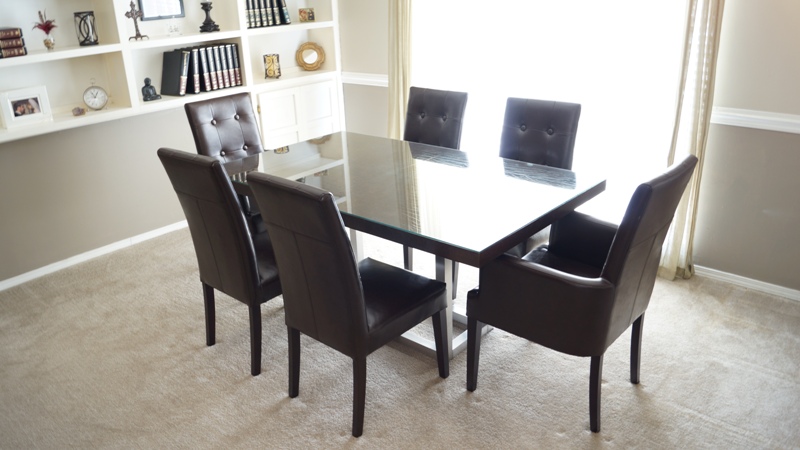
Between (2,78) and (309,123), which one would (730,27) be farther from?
(2,78)

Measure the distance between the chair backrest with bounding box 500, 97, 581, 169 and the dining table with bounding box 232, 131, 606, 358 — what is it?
172mm

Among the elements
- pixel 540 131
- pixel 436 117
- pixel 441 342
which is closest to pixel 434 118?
pixel 436 117

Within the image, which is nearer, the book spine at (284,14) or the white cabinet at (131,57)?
the white cabinet at (131,57)

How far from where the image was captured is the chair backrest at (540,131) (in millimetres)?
3193

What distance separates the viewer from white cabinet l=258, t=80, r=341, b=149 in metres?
4.89

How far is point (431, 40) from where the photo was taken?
459 centimetres

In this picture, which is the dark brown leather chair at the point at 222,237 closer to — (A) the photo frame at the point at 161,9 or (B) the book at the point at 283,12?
(A) the photo frame at the point at 161,9

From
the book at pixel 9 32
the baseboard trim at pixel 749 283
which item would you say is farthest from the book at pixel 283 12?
the baseboard trim at pixel 749 283

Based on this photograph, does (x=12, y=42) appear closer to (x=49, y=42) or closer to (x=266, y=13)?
(x=49, y=42)

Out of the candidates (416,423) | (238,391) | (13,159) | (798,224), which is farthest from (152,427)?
(798,224)

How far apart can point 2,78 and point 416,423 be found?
119 inches

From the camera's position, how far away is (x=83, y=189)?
4008mm

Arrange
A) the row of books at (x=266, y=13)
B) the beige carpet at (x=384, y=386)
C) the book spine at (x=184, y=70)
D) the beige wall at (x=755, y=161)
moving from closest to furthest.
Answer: the beige carpet at (x=384, y=386) < the beige wall at (x=755, y=161) < the book spine at (x=184, y=70) < the row of books at (x=266, y=13)

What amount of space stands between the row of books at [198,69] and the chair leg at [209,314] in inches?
72.3
